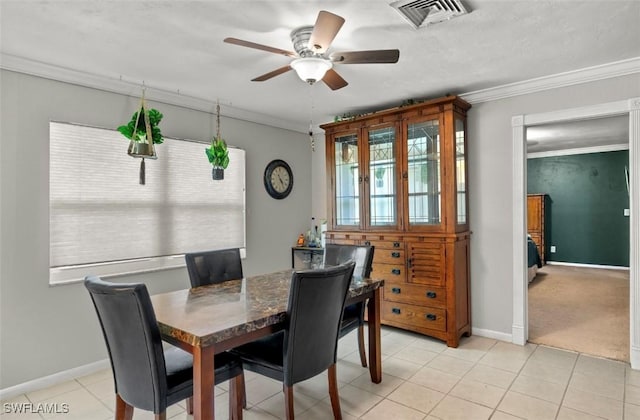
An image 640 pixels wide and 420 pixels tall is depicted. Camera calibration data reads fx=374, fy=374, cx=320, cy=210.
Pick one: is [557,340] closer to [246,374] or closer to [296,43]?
[246,374]

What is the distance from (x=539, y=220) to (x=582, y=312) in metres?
3.68

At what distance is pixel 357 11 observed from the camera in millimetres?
2055

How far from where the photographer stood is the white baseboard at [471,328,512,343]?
3547 mm

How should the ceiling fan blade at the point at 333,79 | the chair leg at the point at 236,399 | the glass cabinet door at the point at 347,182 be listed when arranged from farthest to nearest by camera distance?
the glass cabinet door at the point at 347,182 < the ceiling fan blade at the point at 333,79 < the chair leg at the point at 236,399

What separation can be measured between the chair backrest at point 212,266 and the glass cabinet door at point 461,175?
2.08 m

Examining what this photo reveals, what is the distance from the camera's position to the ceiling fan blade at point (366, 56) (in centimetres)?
203

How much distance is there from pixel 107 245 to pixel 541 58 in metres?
3.72

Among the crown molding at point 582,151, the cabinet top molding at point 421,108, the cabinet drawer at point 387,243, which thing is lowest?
the cabinet drawer at point 387,243

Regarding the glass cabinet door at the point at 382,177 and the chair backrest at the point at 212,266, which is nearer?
the chair backrest at the point at 212,266

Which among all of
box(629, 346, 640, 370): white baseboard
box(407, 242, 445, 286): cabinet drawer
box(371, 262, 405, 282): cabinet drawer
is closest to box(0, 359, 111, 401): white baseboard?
box(371, 262, 405, 282): cabinet drawer

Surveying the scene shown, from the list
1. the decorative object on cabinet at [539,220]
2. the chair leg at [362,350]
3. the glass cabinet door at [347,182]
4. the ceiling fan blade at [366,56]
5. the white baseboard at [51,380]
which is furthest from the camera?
the decorative object on cabinet at [539,220]

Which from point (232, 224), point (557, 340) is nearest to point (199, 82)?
point (232, 224)

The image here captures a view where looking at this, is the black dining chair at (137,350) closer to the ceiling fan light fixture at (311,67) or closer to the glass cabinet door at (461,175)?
the ceiling fan light fixture at (311,67)

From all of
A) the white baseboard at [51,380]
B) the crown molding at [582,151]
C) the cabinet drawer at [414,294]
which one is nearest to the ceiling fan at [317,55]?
the cabinet drawer at [414,294]
